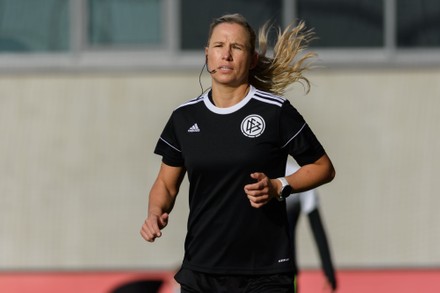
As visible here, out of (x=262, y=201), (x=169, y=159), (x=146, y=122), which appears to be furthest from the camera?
(x=146, y=122)

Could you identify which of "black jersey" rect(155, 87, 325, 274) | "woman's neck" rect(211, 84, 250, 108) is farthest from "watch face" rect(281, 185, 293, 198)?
"woman's neck" rect(211, 84, 250, 108)

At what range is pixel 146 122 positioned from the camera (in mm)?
10523

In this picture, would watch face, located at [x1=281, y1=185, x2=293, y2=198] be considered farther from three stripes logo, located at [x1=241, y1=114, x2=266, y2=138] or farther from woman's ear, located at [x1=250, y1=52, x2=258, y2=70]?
woman's ear, located at [x1=250, y1=52, x2=258, y2=70]

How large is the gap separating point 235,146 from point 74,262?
6.33 m

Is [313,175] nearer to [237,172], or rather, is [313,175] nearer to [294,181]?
[294,181]

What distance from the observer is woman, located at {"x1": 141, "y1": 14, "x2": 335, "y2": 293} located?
448cm

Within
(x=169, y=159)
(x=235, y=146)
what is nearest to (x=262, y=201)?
(x=235, y=146)

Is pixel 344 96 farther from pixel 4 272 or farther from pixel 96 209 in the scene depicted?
pixel 4 272

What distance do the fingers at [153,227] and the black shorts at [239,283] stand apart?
0.73ft

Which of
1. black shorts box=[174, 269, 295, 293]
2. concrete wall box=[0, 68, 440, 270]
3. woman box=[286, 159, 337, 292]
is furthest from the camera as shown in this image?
concrete wall box=[0, 68, 440, 270]

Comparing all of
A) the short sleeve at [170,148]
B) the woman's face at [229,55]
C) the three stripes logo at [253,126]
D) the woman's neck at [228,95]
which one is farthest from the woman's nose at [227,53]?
the short sleeve at [170,148]

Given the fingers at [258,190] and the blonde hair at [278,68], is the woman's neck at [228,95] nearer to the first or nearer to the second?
the blonde hair at [278,68]

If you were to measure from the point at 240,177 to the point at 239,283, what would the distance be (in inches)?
15.5

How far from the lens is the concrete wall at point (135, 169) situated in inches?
415
